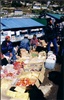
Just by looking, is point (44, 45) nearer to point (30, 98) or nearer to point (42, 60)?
point (42, 60)

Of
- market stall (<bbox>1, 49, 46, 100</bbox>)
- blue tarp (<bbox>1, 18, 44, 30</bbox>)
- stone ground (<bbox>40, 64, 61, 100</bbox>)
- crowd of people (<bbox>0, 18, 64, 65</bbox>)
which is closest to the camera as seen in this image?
market stall (<bbox>1, 49, 46, 100</bbox>)

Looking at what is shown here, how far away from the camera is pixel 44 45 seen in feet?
28.6

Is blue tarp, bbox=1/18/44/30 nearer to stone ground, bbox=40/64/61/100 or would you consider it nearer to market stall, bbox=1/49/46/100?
market stall, bbox=1/49/46/100

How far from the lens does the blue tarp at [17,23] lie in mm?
8474

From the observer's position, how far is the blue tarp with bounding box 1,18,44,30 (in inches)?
334

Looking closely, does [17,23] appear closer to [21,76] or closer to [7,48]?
[7,48]

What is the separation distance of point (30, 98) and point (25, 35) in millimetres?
4669

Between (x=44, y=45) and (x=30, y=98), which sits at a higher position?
(x=30, y=98)

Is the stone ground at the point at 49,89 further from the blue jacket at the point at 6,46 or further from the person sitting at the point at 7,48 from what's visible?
the blue jacket at the point at 6,46

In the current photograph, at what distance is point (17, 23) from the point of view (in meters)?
9.14

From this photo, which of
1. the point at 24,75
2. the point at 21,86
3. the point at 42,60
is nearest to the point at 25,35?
the point at 42,60

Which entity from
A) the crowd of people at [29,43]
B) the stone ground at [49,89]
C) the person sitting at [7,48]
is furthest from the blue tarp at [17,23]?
the stone ground at [49,89]

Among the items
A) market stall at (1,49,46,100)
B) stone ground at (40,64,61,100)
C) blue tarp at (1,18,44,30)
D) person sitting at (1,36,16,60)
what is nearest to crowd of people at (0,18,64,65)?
person sitting at (1,36,16,60)

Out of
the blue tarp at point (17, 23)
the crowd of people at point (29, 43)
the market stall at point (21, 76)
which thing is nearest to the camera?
the market stall at point (21, 76)
